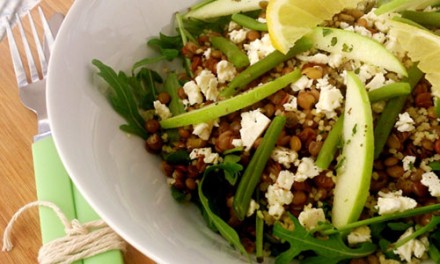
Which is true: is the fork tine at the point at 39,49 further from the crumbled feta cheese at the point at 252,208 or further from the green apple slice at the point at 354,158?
the green apple slice at the point at 354,158

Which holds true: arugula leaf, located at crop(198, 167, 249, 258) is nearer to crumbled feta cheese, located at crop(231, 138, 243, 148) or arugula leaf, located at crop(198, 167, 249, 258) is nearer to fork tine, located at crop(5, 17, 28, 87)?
crumbled feta cheese, located at crop(231, 138, 243, 148)

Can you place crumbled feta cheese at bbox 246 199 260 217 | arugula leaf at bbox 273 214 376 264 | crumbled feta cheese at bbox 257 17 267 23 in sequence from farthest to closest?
crumbled feta cheese at bbox 257 17 267 23
crumbled feta cheese at bbox 246 199 260 217
arugula leaf at bbox 273 214 376 264

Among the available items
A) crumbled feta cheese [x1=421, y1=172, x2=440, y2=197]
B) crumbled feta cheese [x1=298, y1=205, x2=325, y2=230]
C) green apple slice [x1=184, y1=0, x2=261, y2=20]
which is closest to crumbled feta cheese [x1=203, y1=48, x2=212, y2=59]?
green apple slice [x1=184, y1=0, x2=261, y2=20]

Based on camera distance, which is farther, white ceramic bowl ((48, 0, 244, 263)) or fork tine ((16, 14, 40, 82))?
fork tine ((16, 14, 40, 82))

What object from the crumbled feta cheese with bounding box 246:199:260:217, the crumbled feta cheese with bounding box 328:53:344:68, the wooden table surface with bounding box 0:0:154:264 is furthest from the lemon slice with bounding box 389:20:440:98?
the wooden table surface with bounding box 0:0:154:264

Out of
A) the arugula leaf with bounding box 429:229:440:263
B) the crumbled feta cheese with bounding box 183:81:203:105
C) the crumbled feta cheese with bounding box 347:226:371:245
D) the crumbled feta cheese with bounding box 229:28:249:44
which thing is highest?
the crumbled feta cheese with bounding box 229:28:249:44

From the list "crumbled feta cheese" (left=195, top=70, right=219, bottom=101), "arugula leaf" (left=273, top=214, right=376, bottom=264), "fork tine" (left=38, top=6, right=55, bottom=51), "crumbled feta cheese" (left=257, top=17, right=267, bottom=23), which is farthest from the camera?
"fork tine" (left=38, top=6, right=55, bottom=51)

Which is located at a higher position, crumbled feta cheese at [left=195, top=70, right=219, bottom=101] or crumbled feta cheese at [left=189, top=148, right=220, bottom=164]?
crumbled feta cheese at [left=195, top=70, right=219, bottom=101]

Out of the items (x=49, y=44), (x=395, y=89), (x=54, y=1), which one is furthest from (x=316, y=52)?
(x=54, y=1)
